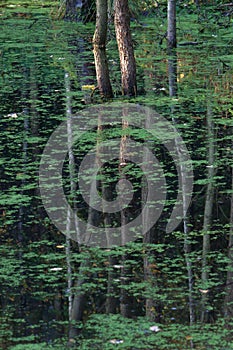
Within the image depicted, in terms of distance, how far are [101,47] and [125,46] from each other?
1091 millimetres

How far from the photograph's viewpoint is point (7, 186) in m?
9.00

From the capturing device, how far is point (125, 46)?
42.4ft

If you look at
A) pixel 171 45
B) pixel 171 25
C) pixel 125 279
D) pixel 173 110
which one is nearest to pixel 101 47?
pixel 173 110

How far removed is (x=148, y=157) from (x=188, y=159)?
436 millimetres

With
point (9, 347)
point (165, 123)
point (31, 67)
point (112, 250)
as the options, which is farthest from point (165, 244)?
point (31, 67)

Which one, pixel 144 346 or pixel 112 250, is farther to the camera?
pixel 112 250

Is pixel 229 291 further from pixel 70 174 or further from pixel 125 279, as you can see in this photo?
pixel 70 174

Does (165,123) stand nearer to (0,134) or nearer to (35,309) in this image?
(0,134)

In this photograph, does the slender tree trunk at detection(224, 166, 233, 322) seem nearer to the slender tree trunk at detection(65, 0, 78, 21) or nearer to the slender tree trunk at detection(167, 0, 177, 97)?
the slender tree trunk at detection(167, 0, 177, 97)

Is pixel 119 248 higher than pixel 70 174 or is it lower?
lower

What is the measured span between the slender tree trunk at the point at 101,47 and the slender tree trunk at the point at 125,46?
10.4 inches

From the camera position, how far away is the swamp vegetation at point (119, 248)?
5773 mm

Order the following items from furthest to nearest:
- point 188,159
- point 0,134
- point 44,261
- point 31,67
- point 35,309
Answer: point 31,67
point 0,134
point 188,159
point 44,261
point 35,309

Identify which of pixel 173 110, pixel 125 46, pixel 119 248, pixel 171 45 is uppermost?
pixel 171 45
